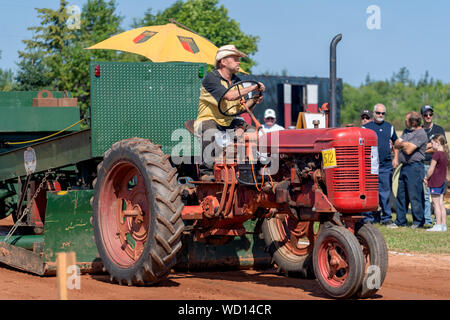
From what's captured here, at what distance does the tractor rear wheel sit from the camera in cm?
689

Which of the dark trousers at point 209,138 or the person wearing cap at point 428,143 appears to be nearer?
the dark trousers at point 209,138

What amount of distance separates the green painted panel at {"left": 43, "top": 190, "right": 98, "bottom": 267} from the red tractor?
0.45 meters

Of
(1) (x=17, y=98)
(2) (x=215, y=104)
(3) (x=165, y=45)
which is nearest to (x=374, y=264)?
(2) (x=215, y=104)

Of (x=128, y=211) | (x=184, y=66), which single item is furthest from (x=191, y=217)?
(x=184, y=66)

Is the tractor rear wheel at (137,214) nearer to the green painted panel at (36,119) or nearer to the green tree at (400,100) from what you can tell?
the green painted panel at (36,119)

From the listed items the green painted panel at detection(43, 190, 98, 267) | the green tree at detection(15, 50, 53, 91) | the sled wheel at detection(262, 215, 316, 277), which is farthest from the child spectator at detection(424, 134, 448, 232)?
the green tree at detection(15, 50, 53, 91)

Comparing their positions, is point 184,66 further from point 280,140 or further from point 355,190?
point 355,190

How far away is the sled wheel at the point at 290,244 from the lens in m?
7.75

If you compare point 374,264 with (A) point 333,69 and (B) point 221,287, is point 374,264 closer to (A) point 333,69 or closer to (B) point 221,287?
(B) point 221,287

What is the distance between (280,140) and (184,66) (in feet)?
8.85

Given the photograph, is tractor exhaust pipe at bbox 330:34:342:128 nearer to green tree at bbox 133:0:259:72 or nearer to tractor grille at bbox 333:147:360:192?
tractor grille at bbox 333:147:360:192

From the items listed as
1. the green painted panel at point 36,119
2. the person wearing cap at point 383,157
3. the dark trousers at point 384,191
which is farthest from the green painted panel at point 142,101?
the dark trousers at point 384,191

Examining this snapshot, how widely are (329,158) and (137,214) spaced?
2.19 metres

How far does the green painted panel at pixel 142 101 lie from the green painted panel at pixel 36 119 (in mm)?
2353
